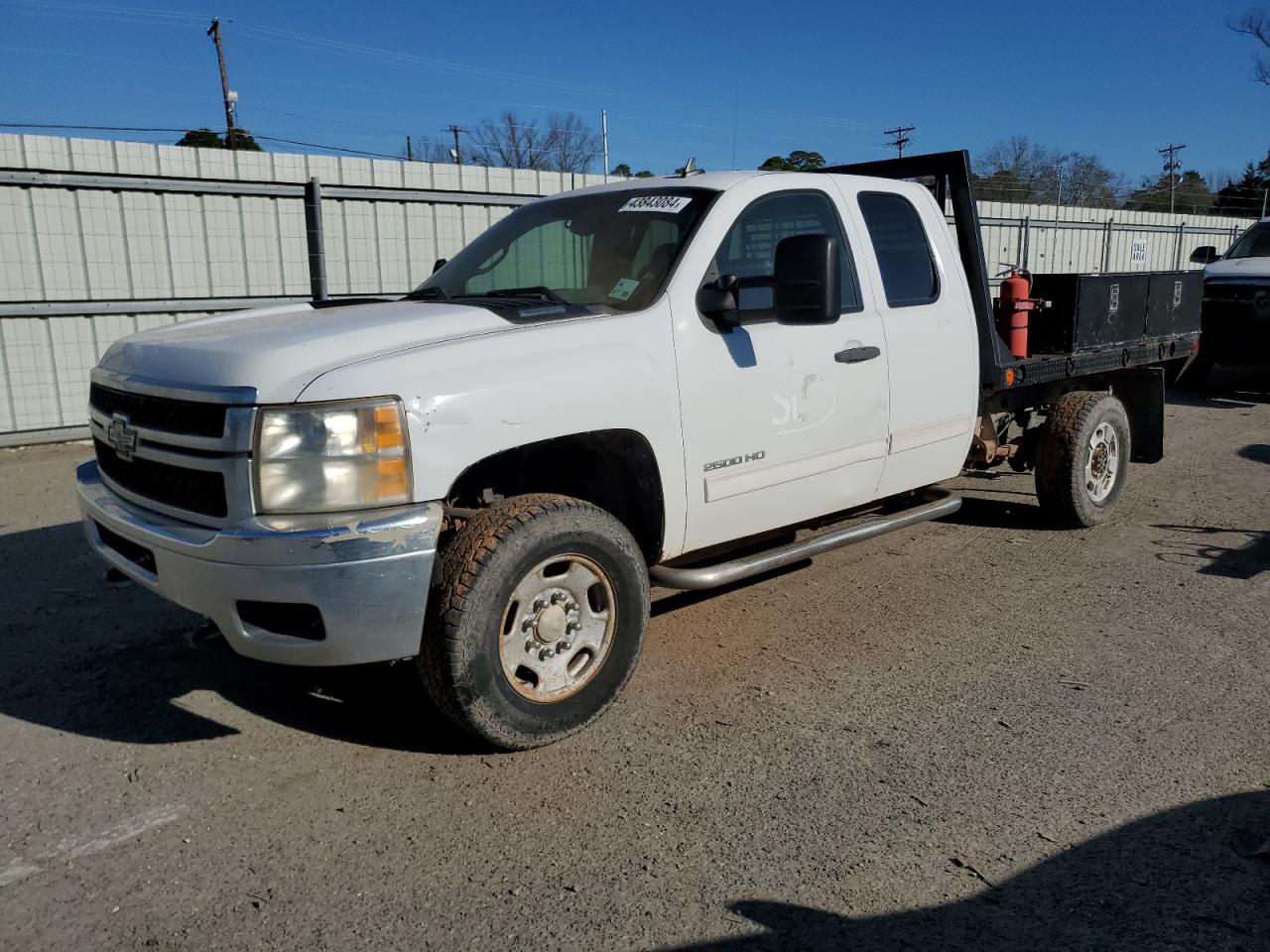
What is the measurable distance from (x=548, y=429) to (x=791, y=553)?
1478mm

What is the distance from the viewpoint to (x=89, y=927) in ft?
8.73

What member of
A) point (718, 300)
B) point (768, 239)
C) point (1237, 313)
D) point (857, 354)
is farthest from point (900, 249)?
point (1237, 313)

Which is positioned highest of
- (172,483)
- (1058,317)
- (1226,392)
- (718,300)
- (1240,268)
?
(1240,268)

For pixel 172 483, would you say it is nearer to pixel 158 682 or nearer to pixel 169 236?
pixel 158 682

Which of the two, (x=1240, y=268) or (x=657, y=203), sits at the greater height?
(x=657, y=203)

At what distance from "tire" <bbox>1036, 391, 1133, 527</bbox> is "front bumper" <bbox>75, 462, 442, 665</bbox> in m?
4.35

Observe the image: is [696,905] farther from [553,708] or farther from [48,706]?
[48,706]

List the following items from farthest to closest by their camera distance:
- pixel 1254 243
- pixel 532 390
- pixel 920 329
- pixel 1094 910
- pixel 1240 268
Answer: pixel 1254 243
pixel 1240 268
pixel 920 329
pixel 532 390
pixel 1094 910

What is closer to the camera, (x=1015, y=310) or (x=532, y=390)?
(x=532, y=390)

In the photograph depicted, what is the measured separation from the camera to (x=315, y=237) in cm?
1058

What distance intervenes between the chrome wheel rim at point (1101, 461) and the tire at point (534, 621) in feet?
12.3

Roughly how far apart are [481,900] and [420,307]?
2.22 m

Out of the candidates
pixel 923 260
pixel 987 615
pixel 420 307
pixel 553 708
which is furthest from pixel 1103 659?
pixel 420 307

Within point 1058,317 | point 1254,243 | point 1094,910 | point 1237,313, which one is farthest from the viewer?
point 1254,243
